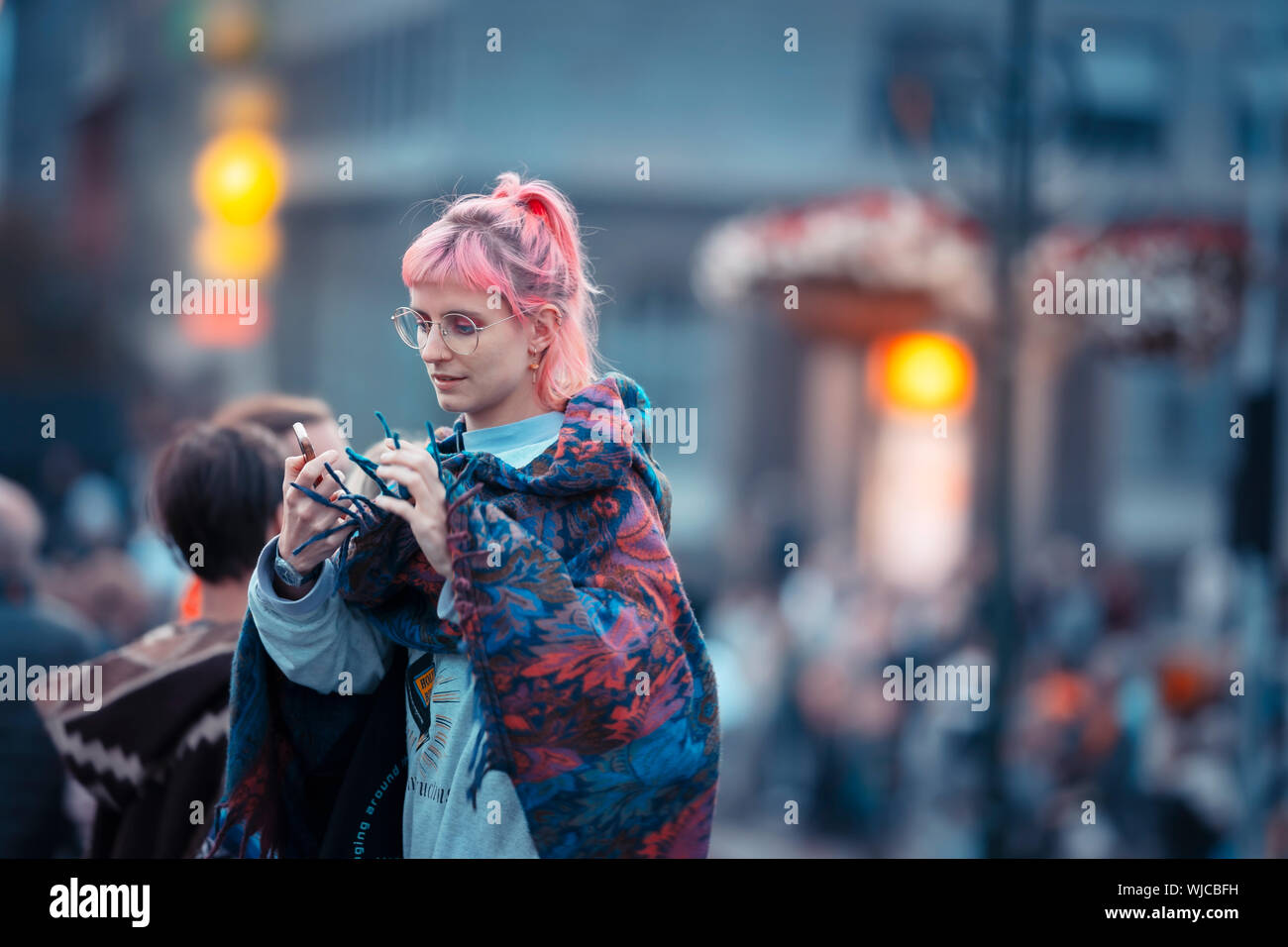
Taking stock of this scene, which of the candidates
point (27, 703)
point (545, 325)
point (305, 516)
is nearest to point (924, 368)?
point (27, 703)

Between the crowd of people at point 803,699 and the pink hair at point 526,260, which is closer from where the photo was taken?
the pink hair at point 526,260

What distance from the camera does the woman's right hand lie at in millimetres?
1814

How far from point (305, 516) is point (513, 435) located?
319 mm

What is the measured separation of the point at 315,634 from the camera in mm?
1906

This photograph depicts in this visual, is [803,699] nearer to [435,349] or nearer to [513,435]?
[513,435]

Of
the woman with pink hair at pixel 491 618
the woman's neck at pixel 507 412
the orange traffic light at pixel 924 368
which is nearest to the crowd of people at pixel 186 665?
the woman with pink hair at pixel 491 618

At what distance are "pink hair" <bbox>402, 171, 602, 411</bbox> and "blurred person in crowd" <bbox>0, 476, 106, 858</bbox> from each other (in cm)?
163

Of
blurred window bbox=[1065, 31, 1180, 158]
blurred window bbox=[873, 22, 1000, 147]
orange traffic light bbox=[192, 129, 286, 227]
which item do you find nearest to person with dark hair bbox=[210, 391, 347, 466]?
blurred window bbox=[873, 22, 1000, 147]

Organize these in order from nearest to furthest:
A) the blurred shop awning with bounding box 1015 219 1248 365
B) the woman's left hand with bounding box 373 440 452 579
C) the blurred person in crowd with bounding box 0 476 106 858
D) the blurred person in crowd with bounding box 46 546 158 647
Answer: the woman's left hand with bounding box 373 440 452 579 < the blurred person in crowd with bounding box 0 476 106 858 < the blurred person in crowd with bounding box 46 546 158 647 < the blurred shop awning with bounding box 1015 219 1248 365

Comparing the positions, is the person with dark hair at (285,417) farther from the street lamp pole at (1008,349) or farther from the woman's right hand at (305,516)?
the street lamp pole at (1008,349)

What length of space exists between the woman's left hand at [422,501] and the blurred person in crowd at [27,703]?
157 centimetres

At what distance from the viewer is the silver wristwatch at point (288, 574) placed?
73.5 inches

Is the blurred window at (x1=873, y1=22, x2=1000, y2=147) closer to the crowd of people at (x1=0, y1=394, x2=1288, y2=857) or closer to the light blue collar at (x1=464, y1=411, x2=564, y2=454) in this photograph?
the crowd of people at (x1=0, y1=394, x2=1288, y2=857)
